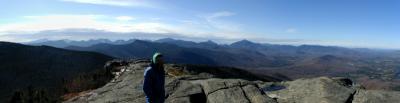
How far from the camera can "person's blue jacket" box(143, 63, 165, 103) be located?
1430 centimetres

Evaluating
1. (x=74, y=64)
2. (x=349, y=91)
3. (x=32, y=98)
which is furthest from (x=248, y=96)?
(x=74, y=64)

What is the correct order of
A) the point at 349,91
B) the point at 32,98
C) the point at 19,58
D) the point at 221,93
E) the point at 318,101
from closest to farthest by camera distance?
the point at 318,101 → the point at 349,91 → the point at 221,93 → the point at 32,98 → the point at 19,58

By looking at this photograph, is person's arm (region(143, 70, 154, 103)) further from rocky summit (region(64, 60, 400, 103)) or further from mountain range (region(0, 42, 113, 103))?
mountain range (region(0, 42, 113, 103))

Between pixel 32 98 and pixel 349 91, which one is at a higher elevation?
pixel 349 91

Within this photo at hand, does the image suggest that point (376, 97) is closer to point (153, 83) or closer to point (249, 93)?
point (249, 93)

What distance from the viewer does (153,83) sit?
47.7 ft

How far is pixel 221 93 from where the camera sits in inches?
831

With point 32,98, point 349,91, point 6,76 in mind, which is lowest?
point 6,76

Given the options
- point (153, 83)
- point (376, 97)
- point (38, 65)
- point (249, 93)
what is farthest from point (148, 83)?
point (38, 65)

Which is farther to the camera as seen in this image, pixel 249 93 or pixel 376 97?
pixel 249 93

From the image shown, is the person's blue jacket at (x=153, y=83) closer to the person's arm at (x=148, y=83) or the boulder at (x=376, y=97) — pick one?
the person's arm at (x=148, y=83)

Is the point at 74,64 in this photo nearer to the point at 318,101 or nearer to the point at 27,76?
the point at 27,76

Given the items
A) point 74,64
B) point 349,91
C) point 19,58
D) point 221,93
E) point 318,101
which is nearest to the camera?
point 318,101

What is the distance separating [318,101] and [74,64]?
3118 inches
